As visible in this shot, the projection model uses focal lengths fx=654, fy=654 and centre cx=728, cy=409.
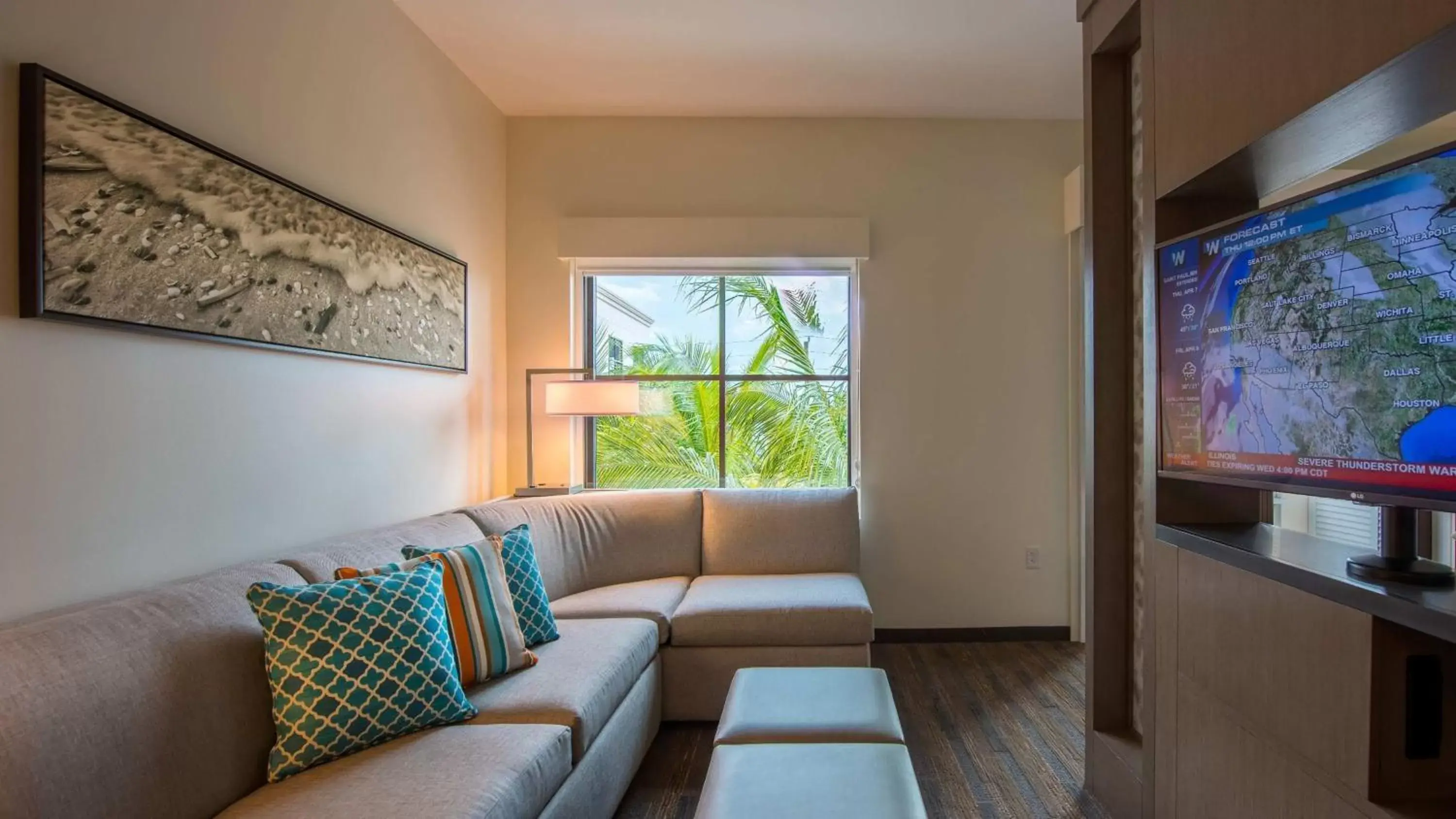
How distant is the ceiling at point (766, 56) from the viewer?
2.62 meters

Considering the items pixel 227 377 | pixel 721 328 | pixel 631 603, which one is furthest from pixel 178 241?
pixel 721 328

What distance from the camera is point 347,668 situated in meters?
1.45

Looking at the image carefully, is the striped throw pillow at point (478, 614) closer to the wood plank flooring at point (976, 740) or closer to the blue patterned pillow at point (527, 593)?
the blue patterned pillow at point (527, 593)

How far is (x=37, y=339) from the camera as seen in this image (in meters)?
1.36

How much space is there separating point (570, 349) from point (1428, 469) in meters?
3.30

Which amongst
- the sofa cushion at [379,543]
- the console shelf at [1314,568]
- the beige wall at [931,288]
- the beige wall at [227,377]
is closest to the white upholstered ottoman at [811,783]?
the console shelf at [1314,568]

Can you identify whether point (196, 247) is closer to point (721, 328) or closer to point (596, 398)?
point (596, 398)

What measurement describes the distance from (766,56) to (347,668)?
9.29 feet

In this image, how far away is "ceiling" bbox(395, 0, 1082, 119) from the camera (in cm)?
262

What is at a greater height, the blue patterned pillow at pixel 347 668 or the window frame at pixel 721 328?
the window frame at pixel 721 328

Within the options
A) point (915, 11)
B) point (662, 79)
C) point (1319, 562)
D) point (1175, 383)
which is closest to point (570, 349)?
point (662, 79)

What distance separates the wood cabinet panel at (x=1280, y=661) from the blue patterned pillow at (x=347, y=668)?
5.84 ft

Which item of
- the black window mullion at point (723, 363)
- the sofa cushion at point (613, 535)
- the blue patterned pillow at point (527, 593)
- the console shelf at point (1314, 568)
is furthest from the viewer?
the black window mullion at point (723, 363)

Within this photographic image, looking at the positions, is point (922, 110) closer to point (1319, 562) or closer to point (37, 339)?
point (1319, 562)
